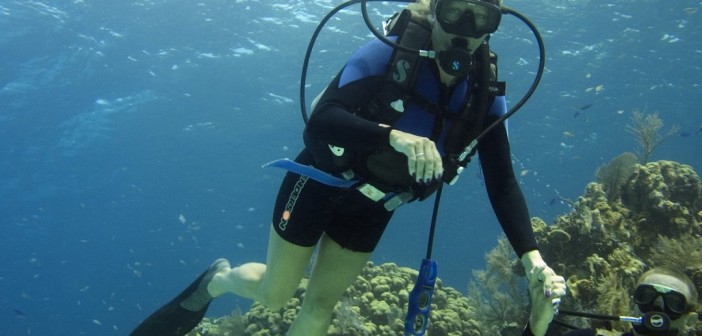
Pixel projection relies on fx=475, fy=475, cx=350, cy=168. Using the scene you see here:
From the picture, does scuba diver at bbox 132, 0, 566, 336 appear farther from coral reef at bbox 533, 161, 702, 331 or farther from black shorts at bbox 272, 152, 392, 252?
coral reef at bbox 533, 161, 702, 331

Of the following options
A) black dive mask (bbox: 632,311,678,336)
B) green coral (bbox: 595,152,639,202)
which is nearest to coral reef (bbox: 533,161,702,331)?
green coral (bbox: 595,152,639,202)

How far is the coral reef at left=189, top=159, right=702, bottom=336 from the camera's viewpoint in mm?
6031

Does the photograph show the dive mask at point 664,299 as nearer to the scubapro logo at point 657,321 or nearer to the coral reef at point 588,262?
the scubapro logo at point 657,321

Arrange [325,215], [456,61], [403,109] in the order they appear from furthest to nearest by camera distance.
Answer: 1. [325,215]
2. [403,109]
3. [456,61]

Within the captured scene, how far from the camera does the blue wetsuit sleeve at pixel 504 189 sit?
11.8ft

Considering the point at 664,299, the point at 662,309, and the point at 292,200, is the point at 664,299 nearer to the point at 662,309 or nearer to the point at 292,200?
the point at 662,309

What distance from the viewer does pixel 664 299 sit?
11.4 ft

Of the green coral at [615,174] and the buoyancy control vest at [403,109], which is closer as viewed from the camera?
the buoyancy control vest at [403,109]

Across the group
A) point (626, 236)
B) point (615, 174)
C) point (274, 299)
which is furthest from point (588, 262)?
point (274, 299)

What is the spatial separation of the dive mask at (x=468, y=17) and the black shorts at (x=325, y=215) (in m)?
1.55

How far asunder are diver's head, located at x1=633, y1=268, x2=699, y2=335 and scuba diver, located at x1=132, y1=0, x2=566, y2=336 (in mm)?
882

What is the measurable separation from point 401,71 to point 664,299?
8.35ft

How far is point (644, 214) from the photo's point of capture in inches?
296

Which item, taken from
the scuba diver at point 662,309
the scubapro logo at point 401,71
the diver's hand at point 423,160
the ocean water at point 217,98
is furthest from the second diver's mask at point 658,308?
the ocean water at point 217,98
